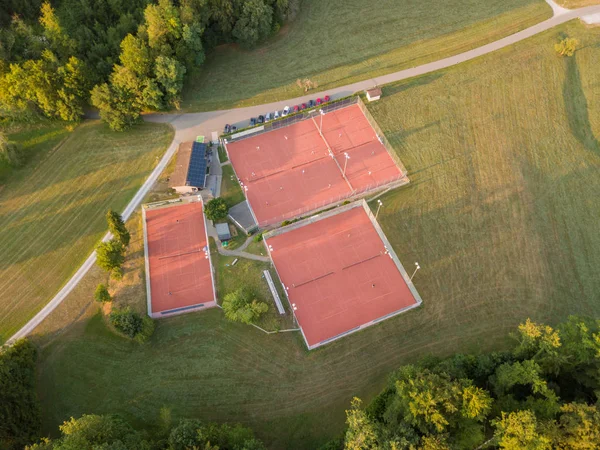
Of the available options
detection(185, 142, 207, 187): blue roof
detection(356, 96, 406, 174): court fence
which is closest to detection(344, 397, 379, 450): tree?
detection(356, 96, 406, 174): court fence

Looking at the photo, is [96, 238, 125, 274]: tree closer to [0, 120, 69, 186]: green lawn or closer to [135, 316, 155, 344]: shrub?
[135, 316, 155, 344]: shrub

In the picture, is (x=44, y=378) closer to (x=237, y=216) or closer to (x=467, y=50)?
(x=237, y=216)

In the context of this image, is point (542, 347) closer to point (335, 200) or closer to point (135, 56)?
point (335, 200)

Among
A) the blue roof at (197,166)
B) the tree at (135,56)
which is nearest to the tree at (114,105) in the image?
the tree at (135,56)

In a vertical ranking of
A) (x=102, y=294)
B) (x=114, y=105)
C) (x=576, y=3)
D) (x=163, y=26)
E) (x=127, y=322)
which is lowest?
(x=127, y=322)

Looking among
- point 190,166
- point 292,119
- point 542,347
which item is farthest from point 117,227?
point 542,347

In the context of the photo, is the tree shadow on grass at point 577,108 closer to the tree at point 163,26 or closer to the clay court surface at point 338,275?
the clay court surface at point 338,275

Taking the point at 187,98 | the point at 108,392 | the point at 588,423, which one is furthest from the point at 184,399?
the point at 187,98
